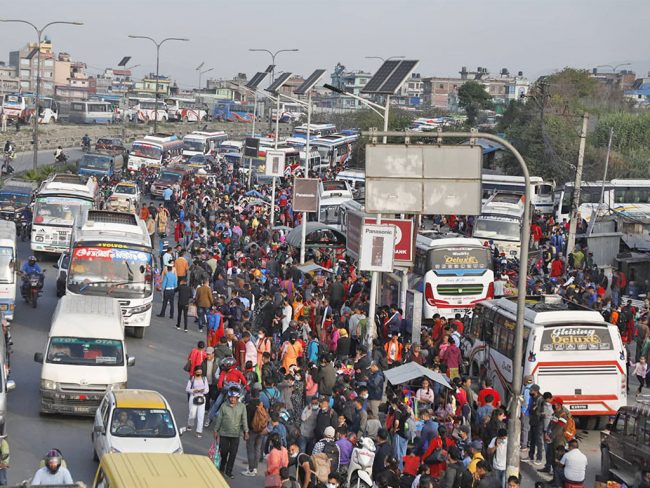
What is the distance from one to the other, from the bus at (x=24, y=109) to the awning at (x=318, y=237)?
182 feet

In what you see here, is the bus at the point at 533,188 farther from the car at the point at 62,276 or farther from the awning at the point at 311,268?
the car at the point at 62,276

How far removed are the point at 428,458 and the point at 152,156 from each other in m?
54.2

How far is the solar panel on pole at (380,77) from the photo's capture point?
2831 cm

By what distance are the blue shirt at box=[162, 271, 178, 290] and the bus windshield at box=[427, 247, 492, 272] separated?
645 centimetres

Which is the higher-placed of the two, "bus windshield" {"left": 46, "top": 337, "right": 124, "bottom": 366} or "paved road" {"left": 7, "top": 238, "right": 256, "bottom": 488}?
"bus windshield" {"left": 46, "top": 337, "right": 124, "bottom": 366}

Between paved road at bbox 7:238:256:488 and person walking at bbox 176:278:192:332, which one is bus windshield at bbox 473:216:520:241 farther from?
person walking at bbox 176:278:192:332

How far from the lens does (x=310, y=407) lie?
56.1 feet

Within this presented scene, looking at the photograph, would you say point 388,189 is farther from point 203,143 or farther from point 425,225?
point 203,143

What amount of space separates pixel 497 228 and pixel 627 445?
2465 centimetres

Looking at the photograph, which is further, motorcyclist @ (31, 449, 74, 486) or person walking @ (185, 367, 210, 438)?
person walking @ (185, 367, 210, 438)

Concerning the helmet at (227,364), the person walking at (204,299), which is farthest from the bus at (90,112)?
the helmet at (227,364)

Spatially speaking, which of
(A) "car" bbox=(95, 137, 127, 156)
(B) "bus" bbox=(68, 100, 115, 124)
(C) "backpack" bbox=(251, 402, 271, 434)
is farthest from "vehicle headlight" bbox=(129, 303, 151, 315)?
(B) "bus" bbox=(68, 100, 115, 124)

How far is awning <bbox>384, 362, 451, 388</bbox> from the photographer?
1855 cm

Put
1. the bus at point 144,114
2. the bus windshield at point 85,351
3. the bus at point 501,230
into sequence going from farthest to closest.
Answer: the bus at point 144,114
the bus at point 501,230
the bus windshield at point 85,351
